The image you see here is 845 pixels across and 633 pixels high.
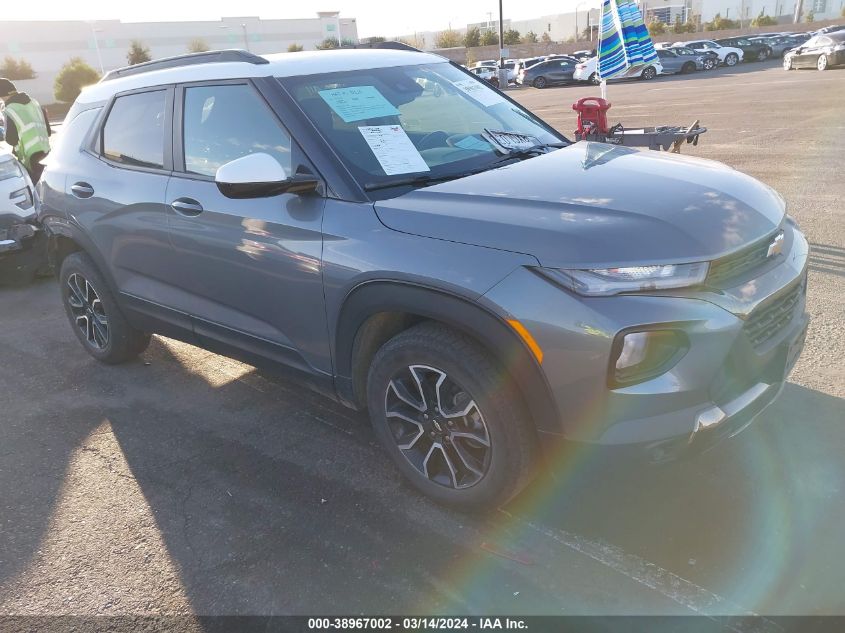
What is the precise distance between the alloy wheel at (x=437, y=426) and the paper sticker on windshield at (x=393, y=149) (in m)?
0.92

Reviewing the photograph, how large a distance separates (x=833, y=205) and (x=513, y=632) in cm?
644

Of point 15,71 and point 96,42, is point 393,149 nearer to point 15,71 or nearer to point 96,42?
point 15,71

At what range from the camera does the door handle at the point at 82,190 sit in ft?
13.6

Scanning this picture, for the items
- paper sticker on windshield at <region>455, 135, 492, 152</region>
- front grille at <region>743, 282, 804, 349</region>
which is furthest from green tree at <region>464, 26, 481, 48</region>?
front grille at <region>743, 282, 804, 349</region>

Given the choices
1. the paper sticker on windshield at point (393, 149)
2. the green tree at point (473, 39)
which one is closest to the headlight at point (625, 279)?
the paper sticker on windshield at point (393, 149)

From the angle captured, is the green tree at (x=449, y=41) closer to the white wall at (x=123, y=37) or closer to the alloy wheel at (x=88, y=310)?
the white wall at (x=123, y=37)

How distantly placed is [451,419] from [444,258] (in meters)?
0.67

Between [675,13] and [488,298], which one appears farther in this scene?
[675,13]

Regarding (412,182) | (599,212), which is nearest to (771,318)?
(599,212)

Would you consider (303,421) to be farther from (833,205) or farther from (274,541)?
(833,205)

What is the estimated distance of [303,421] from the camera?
3.78 metres

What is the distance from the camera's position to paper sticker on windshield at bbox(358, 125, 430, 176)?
9.91 feet

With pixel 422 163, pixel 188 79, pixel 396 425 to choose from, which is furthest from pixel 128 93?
pixel 396 425

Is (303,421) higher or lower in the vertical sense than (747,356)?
lower
